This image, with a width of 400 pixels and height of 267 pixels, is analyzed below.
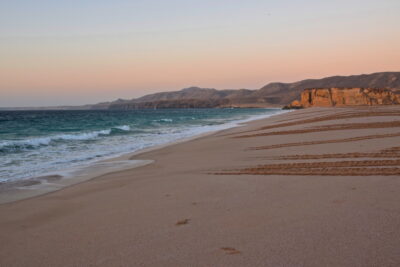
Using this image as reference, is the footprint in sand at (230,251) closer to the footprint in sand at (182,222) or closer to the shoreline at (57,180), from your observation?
the footprint in sand at (182,222)

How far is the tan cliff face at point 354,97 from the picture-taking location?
65.9m

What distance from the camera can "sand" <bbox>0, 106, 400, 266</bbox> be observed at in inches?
135

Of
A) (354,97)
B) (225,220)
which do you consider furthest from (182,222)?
(354,97)

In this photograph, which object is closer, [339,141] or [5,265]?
[5,265]

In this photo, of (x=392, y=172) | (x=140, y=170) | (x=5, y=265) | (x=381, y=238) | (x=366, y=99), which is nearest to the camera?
(x=381, y=238)

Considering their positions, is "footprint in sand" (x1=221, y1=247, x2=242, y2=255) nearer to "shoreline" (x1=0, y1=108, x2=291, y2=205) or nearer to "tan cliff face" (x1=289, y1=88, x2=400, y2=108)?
"shoreline" (x1=0, y1=108, x2=291, y2=205)

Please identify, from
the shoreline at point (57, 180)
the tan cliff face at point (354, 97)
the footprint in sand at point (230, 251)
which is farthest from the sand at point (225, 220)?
the tan cliff face at point (354, 97)

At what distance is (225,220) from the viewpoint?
14.8 feet

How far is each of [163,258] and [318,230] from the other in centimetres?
161

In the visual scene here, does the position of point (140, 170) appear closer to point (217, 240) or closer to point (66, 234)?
point (66, 234)

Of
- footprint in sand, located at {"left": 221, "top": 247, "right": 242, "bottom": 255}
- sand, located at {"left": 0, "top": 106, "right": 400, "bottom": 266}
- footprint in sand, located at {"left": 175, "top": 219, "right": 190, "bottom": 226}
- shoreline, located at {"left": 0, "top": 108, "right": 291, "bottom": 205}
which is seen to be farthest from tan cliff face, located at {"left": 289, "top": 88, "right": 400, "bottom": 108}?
footprint in sand, located at {"left": 221, "top": 247, "right": 242, "bottom": 255}

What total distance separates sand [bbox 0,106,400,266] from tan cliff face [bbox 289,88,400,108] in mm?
64300

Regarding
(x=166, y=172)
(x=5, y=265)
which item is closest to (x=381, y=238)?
(x=5, y=265)

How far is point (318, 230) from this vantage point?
150 inches
